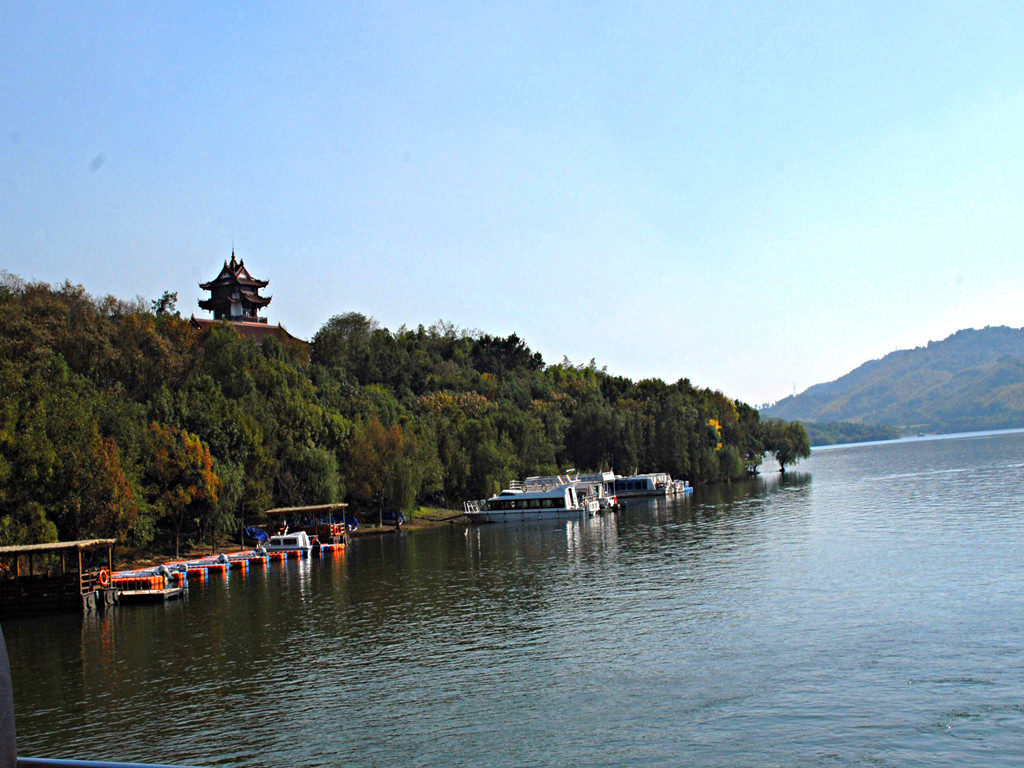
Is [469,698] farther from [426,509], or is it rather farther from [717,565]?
[426,509]

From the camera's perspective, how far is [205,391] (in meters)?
66.4

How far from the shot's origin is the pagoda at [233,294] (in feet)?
401

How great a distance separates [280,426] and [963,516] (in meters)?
51.8

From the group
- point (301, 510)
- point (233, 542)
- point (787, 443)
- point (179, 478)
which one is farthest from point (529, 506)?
point (787, 443)

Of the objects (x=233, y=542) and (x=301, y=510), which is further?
(x=301, y=510)

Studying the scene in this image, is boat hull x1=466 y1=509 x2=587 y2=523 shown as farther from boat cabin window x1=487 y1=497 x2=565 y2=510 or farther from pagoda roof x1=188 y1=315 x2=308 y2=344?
pagoda roof x1=188 y1=315 x2=308 y2=344

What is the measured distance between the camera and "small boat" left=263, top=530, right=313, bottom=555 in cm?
5975

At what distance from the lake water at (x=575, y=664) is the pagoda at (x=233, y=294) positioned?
80.6 m

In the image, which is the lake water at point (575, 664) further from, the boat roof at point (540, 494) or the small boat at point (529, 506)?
the boat roof at point (540, 494)

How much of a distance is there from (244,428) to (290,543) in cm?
976

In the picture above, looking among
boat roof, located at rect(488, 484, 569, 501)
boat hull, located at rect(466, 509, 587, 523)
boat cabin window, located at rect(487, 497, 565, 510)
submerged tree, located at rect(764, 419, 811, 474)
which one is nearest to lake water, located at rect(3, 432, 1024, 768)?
boat hull, located at rect(466, 509, 587, 523)

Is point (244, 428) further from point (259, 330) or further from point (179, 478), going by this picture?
point (259, 330)

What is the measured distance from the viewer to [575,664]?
25.8m

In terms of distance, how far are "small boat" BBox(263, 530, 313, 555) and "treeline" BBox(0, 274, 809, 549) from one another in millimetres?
3217
